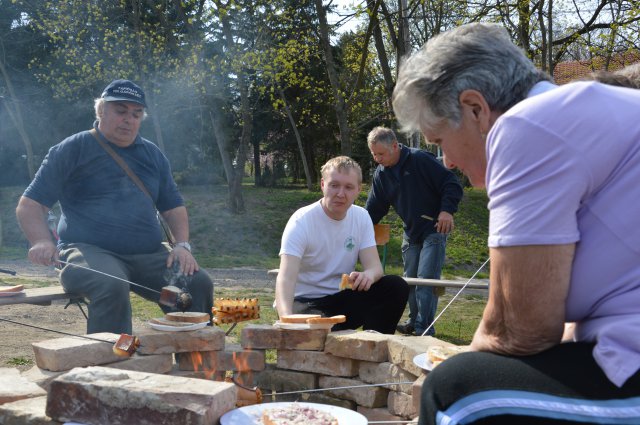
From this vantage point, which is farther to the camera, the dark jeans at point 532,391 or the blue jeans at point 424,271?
the blue jeans at point 424,271

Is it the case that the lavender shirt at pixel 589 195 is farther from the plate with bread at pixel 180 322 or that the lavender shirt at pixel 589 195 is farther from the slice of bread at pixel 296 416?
the plate with bread at pixel 180 322

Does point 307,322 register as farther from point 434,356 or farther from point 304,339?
point 434,356

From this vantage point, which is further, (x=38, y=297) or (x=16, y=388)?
(x=38, y=297)

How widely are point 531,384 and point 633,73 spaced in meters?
1.58

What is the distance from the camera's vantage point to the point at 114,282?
164 inches

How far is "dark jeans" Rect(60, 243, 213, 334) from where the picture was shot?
13.5ft

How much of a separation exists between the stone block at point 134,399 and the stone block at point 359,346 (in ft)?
3.37

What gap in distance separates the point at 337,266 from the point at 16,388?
2071 mm

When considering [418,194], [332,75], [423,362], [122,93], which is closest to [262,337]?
[423,362]

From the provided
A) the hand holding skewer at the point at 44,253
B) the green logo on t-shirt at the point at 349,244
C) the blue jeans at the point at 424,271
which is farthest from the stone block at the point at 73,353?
the blue jeans at the point at 424,271

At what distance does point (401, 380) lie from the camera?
3303mm

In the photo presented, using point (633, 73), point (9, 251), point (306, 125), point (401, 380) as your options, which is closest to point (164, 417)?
point (401, 380)

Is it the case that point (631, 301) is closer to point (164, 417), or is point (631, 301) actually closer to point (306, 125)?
point (164, 417)

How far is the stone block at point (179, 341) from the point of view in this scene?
3393 mm
